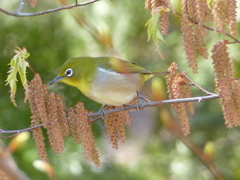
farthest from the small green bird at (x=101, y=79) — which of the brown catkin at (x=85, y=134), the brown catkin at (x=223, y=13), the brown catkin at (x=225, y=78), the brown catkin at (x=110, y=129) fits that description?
the brown catkin at (x=223, y=13)

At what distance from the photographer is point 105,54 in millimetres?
3127

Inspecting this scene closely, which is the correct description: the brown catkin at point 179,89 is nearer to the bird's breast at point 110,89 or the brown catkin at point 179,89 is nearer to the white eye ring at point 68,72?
the bird's breast at point 110,89

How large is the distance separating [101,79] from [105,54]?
1.61ft

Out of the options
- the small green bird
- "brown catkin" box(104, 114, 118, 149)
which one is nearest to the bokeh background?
the small green bird

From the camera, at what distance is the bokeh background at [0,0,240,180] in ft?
10.7

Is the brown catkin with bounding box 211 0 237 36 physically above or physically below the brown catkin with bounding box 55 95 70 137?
below

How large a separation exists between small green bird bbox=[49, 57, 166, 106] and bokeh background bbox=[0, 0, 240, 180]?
44cm

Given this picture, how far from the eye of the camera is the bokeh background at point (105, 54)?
10.7ft

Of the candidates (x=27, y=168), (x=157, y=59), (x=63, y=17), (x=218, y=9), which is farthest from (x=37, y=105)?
(x=157, y=59)

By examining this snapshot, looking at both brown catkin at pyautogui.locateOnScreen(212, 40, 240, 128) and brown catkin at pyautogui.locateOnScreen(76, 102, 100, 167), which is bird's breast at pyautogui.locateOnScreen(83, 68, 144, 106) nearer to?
brown catkin at pyautogui.locateOnScreen(76, 102, 100, 167)

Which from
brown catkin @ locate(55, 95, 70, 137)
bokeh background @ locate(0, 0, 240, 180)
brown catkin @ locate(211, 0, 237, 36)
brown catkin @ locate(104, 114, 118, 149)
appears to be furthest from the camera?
bokeh background @ locate(0, 0, 240, 180)

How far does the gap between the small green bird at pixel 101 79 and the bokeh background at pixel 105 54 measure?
0.44 m

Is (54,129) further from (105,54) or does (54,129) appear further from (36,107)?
(105,54)

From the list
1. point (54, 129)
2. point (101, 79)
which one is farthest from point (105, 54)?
point (54, 129)
